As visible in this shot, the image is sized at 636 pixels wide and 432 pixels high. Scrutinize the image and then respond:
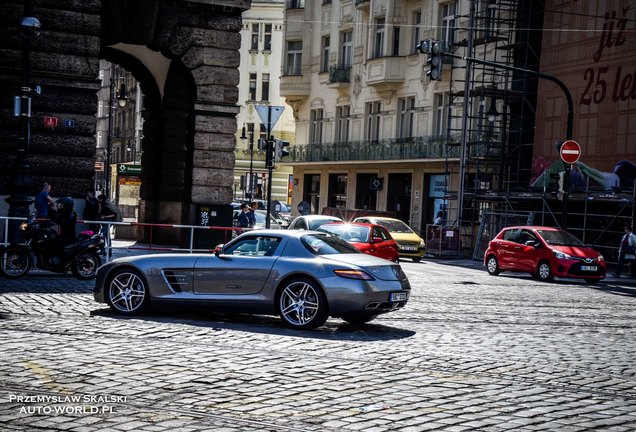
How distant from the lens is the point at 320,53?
63.0 m

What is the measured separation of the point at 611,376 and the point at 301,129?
183ft

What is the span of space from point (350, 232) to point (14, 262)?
435 inches

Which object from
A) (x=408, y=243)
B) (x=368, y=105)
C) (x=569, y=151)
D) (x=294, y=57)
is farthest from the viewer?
(x=294, y=57)

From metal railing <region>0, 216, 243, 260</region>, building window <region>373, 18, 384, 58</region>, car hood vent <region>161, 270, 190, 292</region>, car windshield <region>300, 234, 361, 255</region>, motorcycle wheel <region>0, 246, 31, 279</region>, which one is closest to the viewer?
car windshield <region>300, 234, 361, 255</region>

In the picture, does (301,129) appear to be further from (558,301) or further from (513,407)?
(513,407)

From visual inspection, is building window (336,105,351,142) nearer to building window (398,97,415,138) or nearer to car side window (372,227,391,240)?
building window (398,97,415,138)

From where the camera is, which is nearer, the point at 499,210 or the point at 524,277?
the point at 524,277

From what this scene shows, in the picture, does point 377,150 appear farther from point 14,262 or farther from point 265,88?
point 14,262

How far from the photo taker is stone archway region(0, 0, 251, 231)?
83.4 feet

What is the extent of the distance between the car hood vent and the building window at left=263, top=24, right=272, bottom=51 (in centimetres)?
7580

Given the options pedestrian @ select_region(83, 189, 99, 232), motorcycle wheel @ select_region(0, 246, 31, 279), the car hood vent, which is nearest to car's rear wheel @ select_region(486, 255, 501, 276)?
pedestrian @ select_region(83, 189, 99, 232)

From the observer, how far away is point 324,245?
14320 mm

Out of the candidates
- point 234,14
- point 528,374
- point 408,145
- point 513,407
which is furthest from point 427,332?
point 408,145

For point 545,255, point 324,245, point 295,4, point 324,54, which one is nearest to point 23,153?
point 324,245
